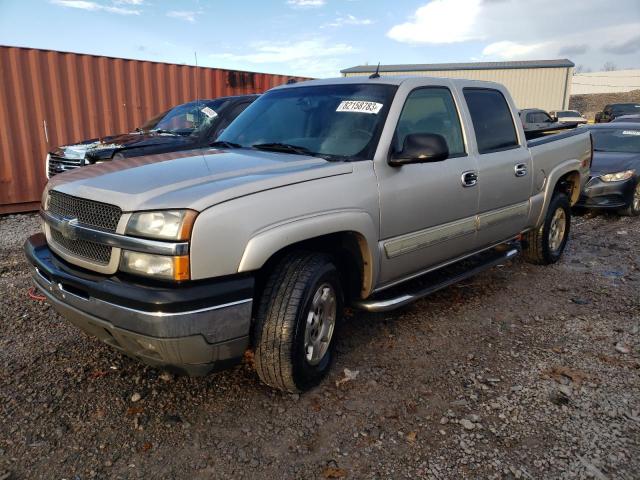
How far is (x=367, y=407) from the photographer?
287 cm

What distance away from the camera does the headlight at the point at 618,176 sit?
27.1 ft

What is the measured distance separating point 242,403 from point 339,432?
1.97ft

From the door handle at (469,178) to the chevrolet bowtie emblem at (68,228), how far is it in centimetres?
263

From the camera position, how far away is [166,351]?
2.33 meters

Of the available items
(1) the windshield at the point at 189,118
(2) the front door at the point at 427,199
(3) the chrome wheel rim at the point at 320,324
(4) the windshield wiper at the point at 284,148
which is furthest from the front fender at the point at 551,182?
(1) the windshield at the point at 189,118

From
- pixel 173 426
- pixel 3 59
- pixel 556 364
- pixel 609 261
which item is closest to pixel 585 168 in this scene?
pixel 609 261

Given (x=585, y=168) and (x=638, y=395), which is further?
(x=585, y=168)

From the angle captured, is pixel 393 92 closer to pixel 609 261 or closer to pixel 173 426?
pixel 173 426

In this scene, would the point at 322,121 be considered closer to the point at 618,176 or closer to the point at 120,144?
the point at 120,144

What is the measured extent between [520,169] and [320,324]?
102 inches

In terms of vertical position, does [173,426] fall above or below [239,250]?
below

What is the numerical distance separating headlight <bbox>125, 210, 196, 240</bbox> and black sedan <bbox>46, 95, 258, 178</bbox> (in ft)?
13.7

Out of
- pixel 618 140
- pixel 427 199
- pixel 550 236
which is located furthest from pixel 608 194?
pixel 427 199

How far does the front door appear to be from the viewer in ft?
10.6
